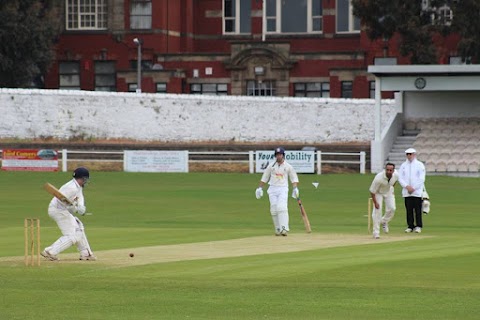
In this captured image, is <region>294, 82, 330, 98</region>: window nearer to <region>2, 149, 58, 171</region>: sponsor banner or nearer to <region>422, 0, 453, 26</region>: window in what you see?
<region>422, 0, 453, 26</region>: window

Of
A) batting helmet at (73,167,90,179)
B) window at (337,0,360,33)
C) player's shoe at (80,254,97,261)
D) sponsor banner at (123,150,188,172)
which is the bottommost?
player's shoe at (80,254,97,261)

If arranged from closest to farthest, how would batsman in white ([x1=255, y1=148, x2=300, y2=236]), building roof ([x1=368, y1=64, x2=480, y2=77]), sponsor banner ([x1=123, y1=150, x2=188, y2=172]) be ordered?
batsman in white ([x1=255, y1=148, x2=300, y2=236]) → building roof ([x1=368, y1=64, x2=480, y2=77]) → sponsor banner ([x1=123, y1=150, x2=188, y2=172])

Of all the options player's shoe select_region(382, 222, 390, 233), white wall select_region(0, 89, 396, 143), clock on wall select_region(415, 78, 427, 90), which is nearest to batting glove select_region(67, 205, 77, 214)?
player's shoe select_region(382, 222, 390, 233)

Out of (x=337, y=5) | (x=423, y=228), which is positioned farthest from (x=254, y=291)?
(x=337, y=5)

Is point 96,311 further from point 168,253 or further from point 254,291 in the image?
point 168,253

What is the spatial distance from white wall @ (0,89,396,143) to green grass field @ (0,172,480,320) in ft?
92.0

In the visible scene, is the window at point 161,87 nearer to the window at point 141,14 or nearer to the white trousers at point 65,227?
the window at point 141,14

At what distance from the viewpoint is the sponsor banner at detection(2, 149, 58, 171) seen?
58.0 meters

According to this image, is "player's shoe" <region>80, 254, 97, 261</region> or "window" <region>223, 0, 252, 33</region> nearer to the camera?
"player's shoe" <region>80, 254, 97, 261</region>

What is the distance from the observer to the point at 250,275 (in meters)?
20.4

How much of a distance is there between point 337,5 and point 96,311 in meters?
60.3

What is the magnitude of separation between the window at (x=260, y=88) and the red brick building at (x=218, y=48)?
51 millimetres

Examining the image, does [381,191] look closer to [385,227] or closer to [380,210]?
[380,210]

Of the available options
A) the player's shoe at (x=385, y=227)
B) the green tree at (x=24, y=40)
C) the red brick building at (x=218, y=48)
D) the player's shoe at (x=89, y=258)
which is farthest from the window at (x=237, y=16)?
the player's shoe at (x=89, y=258)
